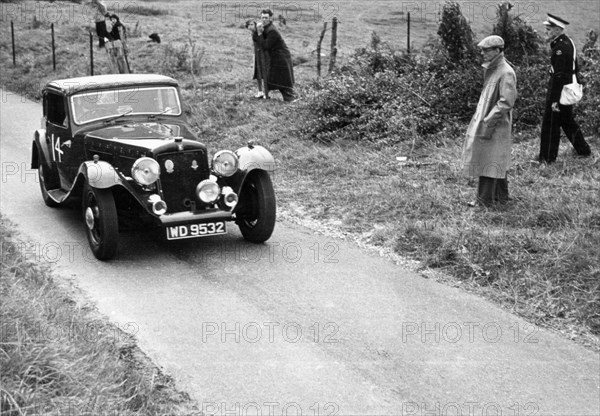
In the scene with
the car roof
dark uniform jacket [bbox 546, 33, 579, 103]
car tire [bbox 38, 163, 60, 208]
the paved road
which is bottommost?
the paved road

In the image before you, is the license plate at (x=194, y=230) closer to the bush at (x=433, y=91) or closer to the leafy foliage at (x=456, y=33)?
the bush at (x=433, y=91)

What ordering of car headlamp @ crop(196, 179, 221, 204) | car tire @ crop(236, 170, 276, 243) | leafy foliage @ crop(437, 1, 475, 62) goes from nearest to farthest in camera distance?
car headlamp @ crop(196, 179, 221, 204)
car tire @ crop(236, 170, 276, 243)
leafy foliage @ crop(437, 1, 475, 62)

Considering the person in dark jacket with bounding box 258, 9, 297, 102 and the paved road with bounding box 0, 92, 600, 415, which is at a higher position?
the person in dark jacket with bounding box 258, 9, 297, 102

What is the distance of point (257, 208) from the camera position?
8.63m

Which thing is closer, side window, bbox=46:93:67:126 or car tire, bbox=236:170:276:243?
car tire, bbox=236:170:276:243

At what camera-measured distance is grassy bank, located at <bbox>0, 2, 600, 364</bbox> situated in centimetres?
712

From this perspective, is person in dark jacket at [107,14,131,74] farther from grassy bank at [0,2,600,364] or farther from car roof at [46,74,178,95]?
car roof at [46,74,178,95]

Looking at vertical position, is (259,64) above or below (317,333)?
above

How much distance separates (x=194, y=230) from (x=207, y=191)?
0.42 meters

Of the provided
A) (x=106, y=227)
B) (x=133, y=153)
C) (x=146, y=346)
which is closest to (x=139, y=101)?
(x=133, y=153)

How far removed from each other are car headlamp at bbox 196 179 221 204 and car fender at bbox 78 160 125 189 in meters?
0.75

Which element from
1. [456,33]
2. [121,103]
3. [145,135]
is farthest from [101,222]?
[456,33]

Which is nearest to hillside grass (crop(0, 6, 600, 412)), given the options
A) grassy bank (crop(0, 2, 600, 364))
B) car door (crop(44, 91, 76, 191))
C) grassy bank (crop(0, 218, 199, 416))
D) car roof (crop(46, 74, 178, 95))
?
grassy bank (crop(0, 2, 600, 364))

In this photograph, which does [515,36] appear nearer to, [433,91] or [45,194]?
[433,91]
